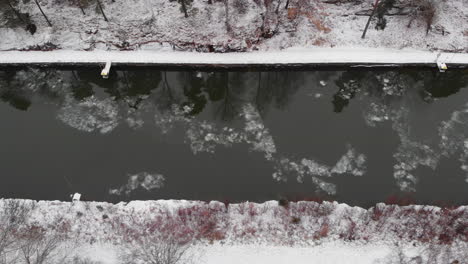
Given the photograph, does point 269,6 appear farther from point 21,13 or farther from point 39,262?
point 39,262

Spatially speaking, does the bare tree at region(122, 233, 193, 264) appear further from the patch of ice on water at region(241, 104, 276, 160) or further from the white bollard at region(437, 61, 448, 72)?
the white bollard at region(437, 61, 448, 72)

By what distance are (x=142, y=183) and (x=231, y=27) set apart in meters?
15.5

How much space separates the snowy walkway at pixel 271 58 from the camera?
32719 millimetres

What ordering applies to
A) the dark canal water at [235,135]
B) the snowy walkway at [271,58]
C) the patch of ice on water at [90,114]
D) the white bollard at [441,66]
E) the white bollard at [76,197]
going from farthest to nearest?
the snowy walkway at [271,58], the white bollard at [441,66], the patch of ice on water at [90,114], the dark canal water at [235,135], the white bollard at [76,197]

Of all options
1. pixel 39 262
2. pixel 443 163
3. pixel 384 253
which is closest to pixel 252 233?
pixel 384 253

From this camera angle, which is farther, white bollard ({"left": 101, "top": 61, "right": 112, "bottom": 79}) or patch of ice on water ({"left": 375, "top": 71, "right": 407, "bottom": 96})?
white bollard ({"left": 101, "top": 61, "right": 112, "bottom": 79})

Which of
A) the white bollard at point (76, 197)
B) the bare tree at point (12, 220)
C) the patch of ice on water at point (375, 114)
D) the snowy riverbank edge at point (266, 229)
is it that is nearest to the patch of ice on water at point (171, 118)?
the snowy riverbank edge at point (266, 229)

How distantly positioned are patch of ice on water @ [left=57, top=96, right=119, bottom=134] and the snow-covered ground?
527 cm

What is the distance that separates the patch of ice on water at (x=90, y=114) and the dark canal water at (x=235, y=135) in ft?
0.34

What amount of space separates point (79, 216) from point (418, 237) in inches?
807

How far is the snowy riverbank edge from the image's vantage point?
23.0 meters

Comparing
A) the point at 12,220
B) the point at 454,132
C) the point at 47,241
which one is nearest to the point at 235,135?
the point at 47,241

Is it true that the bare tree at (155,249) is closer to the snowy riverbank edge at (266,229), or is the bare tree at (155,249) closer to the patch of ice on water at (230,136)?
the snowy riverbank edge at (266,229)

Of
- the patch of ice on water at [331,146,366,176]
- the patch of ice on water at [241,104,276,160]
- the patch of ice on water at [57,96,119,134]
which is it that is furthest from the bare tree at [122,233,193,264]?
the patch of ice on water at [331,146,366,176]
